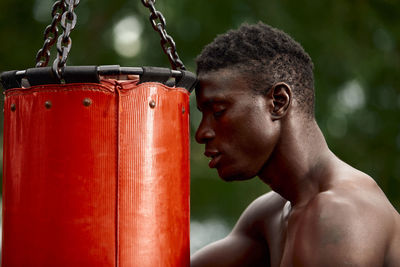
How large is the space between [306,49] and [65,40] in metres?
4.92

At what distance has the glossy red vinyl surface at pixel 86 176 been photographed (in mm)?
1714

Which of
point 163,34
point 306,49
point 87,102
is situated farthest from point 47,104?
point 306,49

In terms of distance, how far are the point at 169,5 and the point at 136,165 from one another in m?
5.04

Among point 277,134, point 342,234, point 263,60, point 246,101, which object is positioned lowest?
point 342,234

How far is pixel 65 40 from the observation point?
180 cm

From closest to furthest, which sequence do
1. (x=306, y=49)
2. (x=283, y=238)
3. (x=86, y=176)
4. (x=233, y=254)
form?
(x=86, y=176) < (x=283, y=238) < (x=233, y=254) < (x=306, y=49)

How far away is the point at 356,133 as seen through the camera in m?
6.91

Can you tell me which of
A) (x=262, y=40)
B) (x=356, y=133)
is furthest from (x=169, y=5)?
(x=262, y=40)

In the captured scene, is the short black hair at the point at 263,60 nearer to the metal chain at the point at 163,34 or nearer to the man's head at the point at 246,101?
the man's head at the point at 246,101

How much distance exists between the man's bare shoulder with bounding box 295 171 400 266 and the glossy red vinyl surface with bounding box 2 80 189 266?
43 cm

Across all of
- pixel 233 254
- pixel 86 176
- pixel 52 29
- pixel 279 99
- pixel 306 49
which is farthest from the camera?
pixel 306 49

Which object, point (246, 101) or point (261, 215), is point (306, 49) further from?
point (246, 101)

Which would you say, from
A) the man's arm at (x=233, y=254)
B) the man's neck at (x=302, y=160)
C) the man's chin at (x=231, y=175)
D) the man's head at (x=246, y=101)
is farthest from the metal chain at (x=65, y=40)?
the man's arm at (x=233, y=254)

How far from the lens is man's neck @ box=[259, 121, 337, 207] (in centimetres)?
206
